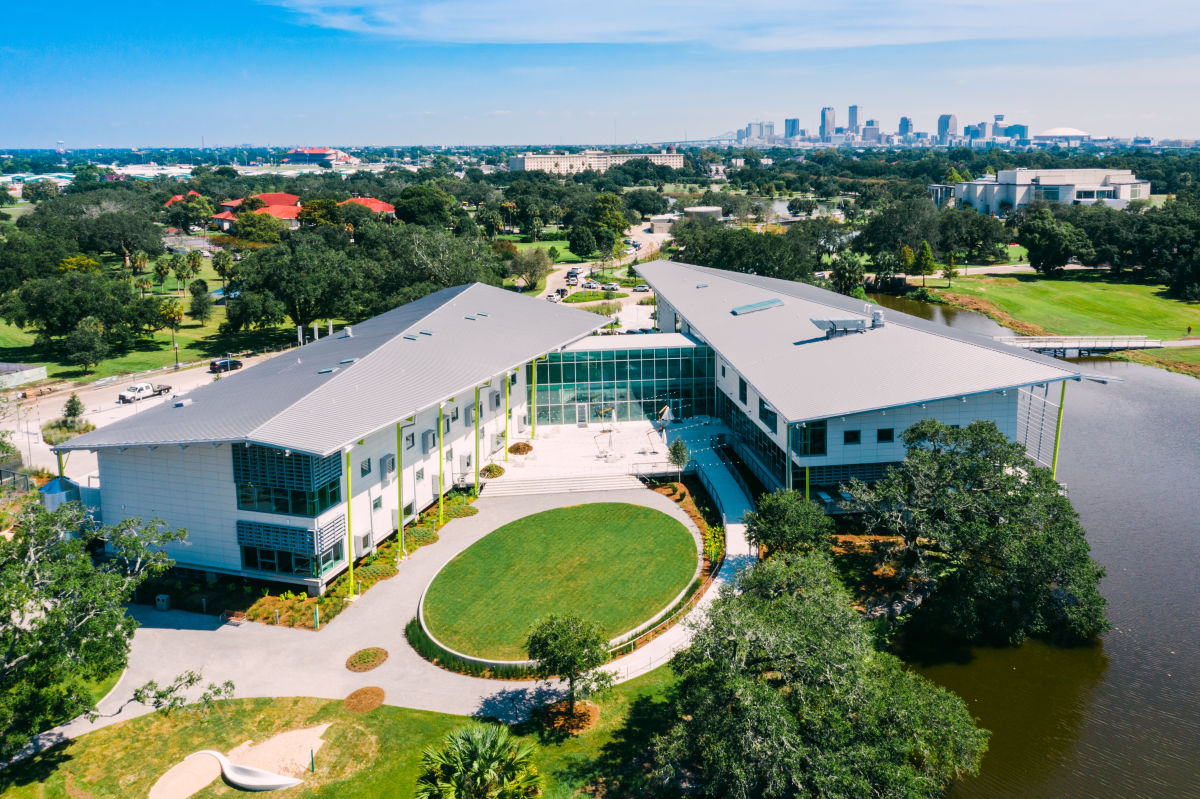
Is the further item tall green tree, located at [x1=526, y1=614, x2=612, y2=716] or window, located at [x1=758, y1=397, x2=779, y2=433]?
window, located at [x1=758, y1=397, x2=779, y2=433]

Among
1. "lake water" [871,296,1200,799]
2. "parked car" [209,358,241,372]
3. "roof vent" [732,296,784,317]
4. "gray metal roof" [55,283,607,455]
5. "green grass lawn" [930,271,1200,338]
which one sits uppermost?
"roof vent" [732,296,784,317]

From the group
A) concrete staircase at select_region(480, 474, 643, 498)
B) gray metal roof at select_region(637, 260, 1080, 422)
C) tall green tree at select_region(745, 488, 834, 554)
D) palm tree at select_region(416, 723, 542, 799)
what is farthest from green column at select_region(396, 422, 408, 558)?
gray metal roof at select_region(637, 260, 1080, 422)

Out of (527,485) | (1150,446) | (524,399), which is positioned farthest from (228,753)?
(1150,446)

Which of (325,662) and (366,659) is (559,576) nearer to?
(366,659)

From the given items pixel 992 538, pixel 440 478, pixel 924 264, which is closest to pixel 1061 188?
pixel 924 264

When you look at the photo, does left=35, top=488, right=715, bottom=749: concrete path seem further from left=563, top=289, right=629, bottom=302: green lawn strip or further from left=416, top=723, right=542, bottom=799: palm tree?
left=563, top=289, right=629, bottom=302: green lawn strip
